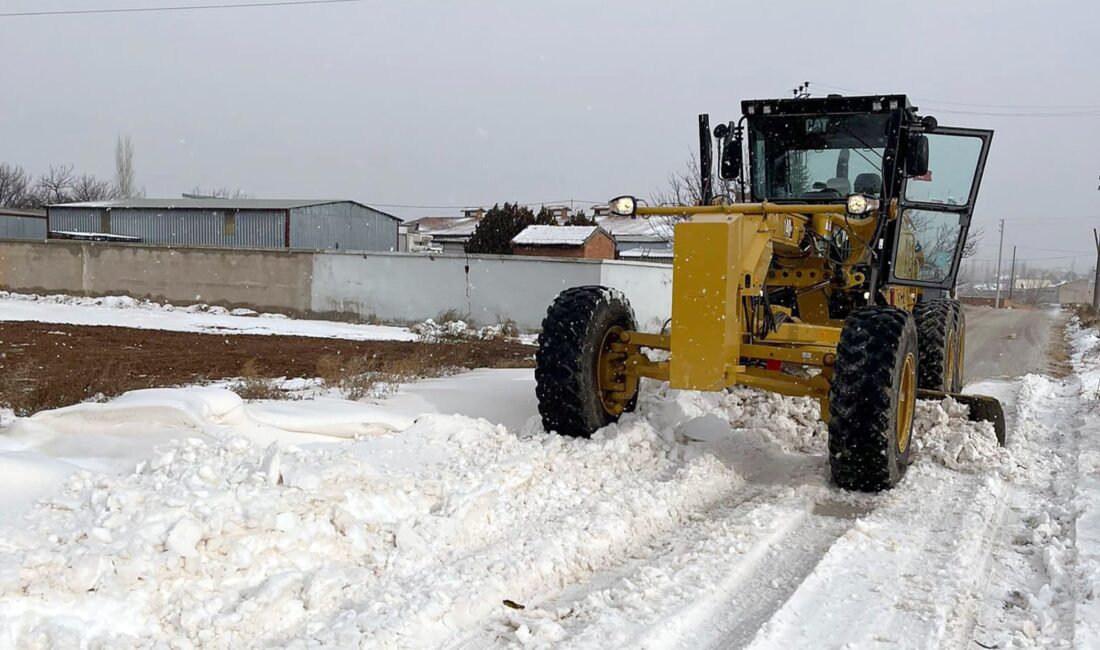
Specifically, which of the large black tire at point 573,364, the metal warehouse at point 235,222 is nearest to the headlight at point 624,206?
the large black tire at point 573,364

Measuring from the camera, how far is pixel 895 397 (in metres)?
5.71

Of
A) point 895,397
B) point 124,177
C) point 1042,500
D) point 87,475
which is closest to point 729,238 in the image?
point 895,397

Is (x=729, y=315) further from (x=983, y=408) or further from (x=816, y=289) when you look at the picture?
(x=983, y=408)

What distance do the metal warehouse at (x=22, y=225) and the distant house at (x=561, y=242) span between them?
78.0 ft

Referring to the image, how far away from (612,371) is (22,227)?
4541 centimetres

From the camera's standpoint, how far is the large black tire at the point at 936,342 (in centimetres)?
826

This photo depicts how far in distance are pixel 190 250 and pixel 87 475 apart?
77.9 feet

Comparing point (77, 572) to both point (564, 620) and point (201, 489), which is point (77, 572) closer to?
point (201, 489)

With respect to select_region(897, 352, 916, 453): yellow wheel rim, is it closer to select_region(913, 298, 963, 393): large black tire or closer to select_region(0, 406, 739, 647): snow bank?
select_region(0, 406, 739, 647): snow bank

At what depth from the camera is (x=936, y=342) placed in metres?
8.30

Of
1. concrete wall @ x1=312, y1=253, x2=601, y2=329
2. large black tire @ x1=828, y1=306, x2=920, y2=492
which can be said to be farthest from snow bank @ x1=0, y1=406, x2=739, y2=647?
concrete wall @ x1=312, y1=253, x2=601, y2=329

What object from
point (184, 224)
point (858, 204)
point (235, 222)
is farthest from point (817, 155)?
point (184, 224)

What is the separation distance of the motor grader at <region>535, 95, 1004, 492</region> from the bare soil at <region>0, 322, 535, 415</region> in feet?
10.3

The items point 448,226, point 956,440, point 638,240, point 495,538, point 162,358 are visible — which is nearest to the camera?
point 495,538
